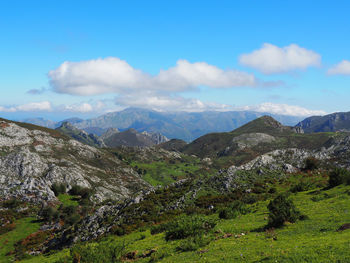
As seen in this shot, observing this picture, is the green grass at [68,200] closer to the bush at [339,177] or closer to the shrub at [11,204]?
the shrub at [11,204]

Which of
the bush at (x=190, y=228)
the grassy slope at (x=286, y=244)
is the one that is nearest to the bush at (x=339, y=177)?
the grassy slope at (x=286, y=244)

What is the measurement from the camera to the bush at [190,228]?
2405cm

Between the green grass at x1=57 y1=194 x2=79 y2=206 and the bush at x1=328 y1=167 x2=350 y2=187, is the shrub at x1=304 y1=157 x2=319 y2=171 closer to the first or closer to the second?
the bush at x1=328 y1=167 x2=350 y2=187

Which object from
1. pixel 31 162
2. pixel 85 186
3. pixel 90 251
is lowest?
pixel 85 186

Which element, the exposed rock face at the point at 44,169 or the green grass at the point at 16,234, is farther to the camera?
the exposed rock face at the point at 44,169

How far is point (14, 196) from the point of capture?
4338 inches

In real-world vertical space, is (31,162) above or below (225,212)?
below

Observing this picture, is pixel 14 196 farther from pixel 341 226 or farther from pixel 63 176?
pixel 341 226

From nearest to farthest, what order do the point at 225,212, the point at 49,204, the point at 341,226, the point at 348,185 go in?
the point at 341,226
the point at 225,212
the point at 348,185
the point at 49,204

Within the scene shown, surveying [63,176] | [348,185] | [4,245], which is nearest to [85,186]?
[63,176]

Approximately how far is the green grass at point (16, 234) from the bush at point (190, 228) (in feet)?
167

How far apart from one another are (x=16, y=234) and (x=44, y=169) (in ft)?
247

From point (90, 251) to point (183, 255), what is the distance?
26.4 ft

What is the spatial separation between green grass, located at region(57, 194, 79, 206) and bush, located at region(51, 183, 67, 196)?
230 centimetres
